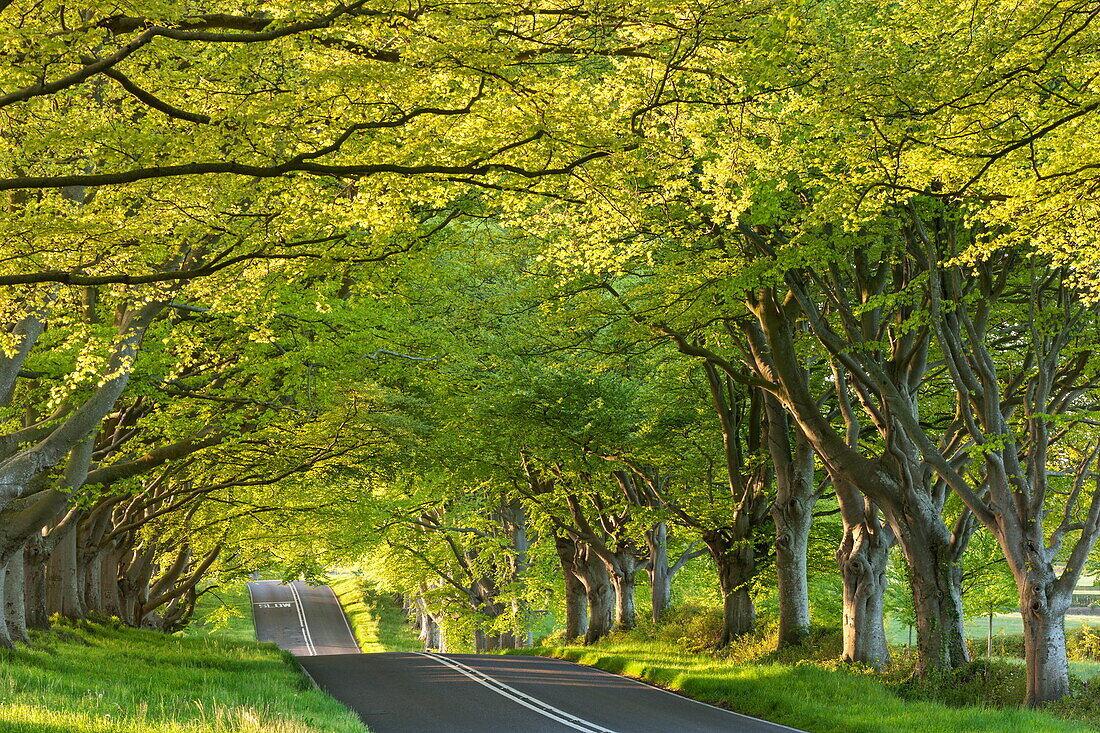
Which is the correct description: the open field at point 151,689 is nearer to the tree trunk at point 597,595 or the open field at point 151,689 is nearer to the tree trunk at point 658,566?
the tree trunk at point 597,595

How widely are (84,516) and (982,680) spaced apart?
20288 millimetres

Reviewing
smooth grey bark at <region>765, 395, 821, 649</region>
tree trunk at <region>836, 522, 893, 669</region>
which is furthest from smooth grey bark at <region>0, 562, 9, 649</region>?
tree trunk at <region>836, 522, 893, 669</region>

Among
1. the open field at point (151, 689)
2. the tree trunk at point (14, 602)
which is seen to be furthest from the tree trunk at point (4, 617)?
the open field at point (151, 689)

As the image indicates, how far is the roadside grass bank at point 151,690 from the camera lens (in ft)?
28.4

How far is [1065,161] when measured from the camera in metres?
9.89

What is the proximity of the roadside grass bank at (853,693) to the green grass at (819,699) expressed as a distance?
1 centimetres

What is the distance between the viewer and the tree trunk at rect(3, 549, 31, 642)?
1582cm

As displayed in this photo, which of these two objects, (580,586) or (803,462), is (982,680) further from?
(580,586)

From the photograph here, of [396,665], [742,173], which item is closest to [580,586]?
[396,665]

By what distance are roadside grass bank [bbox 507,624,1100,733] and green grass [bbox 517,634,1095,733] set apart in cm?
1

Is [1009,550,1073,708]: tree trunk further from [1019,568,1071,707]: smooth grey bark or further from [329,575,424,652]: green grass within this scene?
[329,575,424,652]: green grass

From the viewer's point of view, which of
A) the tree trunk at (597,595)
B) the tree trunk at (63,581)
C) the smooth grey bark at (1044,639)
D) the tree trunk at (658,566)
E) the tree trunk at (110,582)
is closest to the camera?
the smooth grey bark at (1044,639)

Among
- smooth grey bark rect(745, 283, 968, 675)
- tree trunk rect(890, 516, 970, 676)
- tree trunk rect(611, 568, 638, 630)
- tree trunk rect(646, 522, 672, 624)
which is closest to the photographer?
smooth grey bark rect(745, 283, 968, 675)

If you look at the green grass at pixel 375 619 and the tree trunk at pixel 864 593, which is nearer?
the tree trunk at pixel 864 593
